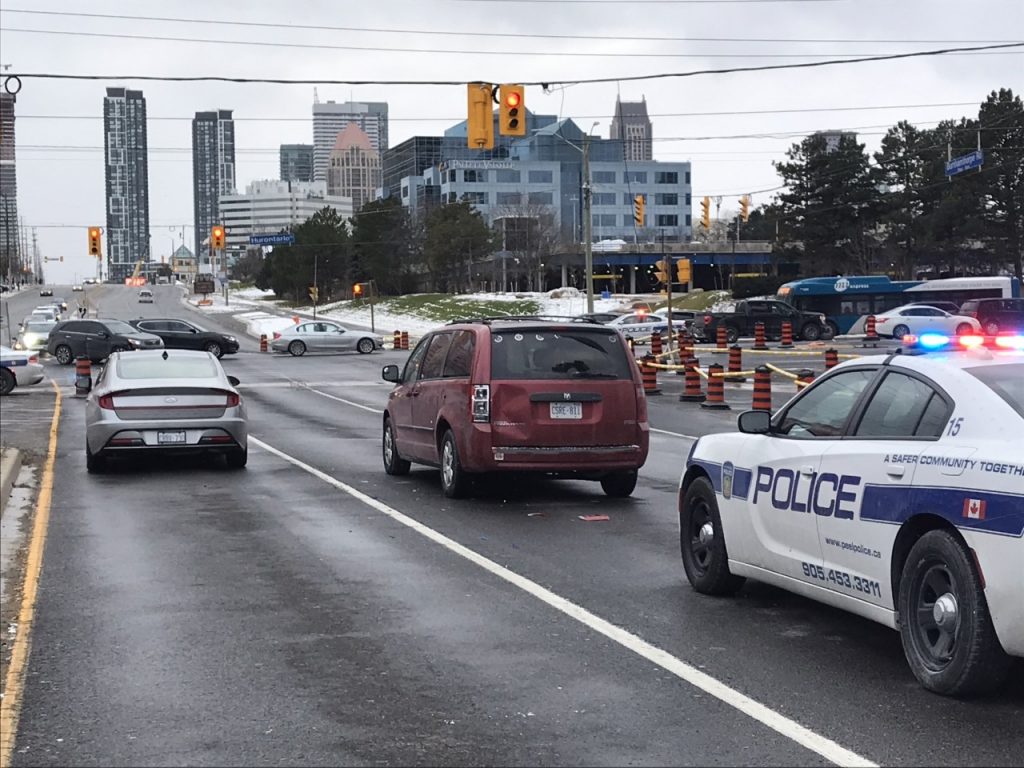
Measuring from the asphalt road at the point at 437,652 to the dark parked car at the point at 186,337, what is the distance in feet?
132

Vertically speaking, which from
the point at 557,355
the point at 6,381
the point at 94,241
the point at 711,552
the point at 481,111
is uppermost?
the point at 481,111

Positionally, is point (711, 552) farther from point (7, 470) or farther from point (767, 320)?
point (767, 320)

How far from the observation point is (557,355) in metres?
13.5

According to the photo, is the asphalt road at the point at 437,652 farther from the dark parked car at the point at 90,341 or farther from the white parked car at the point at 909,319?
the white parked car at the point at 909,319

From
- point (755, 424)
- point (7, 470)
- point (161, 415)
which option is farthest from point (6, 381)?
point (755, 424)

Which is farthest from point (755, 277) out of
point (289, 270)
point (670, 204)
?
point (670, 204)

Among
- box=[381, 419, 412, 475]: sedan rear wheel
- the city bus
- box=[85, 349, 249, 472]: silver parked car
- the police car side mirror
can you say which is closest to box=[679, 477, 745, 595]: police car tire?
the police car side mirror

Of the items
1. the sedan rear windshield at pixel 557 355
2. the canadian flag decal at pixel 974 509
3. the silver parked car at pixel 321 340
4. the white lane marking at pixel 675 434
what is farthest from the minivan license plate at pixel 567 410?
the silver parked car at pixel 321 340

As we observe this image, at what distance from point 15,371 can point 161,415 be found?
67.4ft

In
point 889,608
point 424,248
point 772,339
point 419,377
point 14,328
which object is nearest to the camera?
point 889,608

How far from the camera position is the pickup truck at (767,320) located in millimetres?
61312

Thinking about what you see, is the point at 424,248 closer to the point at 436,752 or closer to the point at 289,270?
the point at 289,270

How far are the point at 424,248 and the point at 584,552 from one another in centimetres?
10598

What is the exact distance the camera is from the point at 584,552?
1072 cm
